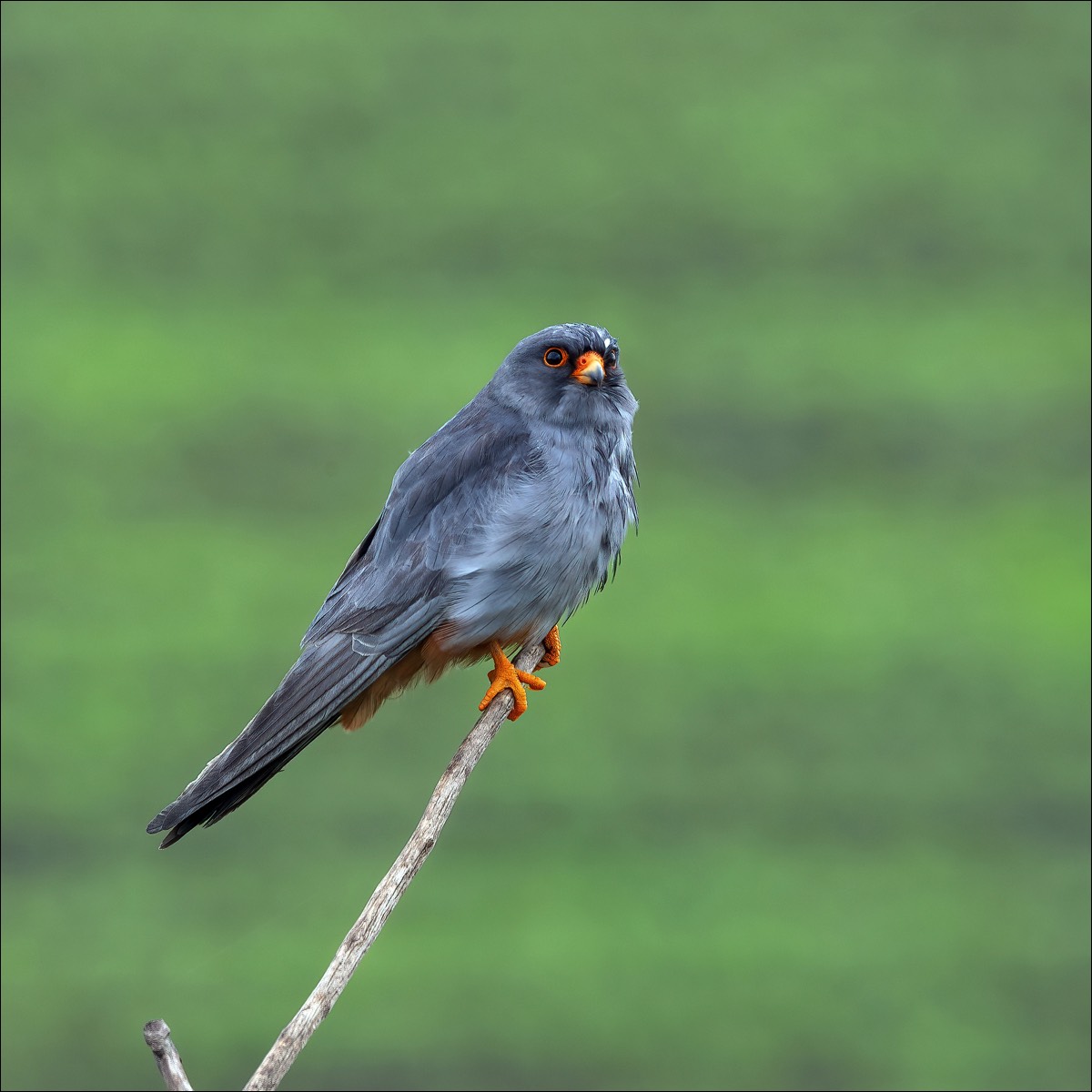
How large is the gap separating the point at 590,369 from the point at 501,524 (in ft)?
1.19

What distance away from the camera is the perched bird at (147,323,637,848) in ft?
8.89

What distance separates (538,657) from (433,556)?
1.34 feet

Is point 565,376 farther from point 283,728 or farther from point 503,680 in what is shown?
point 283,728

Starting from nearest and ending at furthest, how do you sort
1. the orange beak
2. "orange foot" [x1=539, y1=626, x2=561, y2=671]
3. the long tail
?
the long tail → the orange beak → "orange foot" [x1=539, y1=626, x2=561, y2=671]

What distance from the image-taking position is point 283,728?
248 centimetres

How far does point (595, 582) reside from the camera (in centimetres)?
286

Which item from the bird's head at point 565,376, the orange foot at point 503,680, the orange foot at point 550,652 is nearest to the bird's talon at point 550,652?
the orange foot at point 550,652

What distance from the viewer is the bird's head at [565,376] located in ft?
8.86

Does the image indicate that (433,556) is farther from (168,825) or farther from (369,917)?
(369,917)

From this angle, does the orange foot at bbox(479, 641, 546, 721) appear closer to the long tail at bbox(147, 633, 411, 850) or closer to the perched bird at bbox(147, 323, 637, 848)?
the perched bird at bbox(147, 323, 637, 848)

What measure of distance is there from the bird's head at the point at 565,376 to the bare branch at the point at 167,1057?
156 centimetres

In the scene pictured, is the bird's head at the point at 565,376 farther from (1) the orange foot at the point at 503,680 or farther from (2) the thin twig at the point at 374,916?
(2) the thin twig at the point at 374,916

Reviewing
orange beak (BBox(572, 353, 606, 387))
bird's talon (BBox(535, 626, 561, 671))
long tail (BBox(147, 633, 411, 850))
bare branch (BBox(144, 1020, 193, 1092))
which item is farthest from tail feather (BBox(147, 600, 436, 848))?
bare branch (BBox(144, 1020, 193, 1092))

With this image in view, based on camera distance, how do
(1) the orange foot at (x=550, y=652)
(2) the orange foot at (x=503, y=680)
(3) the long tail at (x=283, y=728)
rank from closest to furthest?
(3) the long tail at (x=283, y=728)
(2) the orange foot at (x=503, y=680)
(1) the orange foot at (x=550, y=652)
